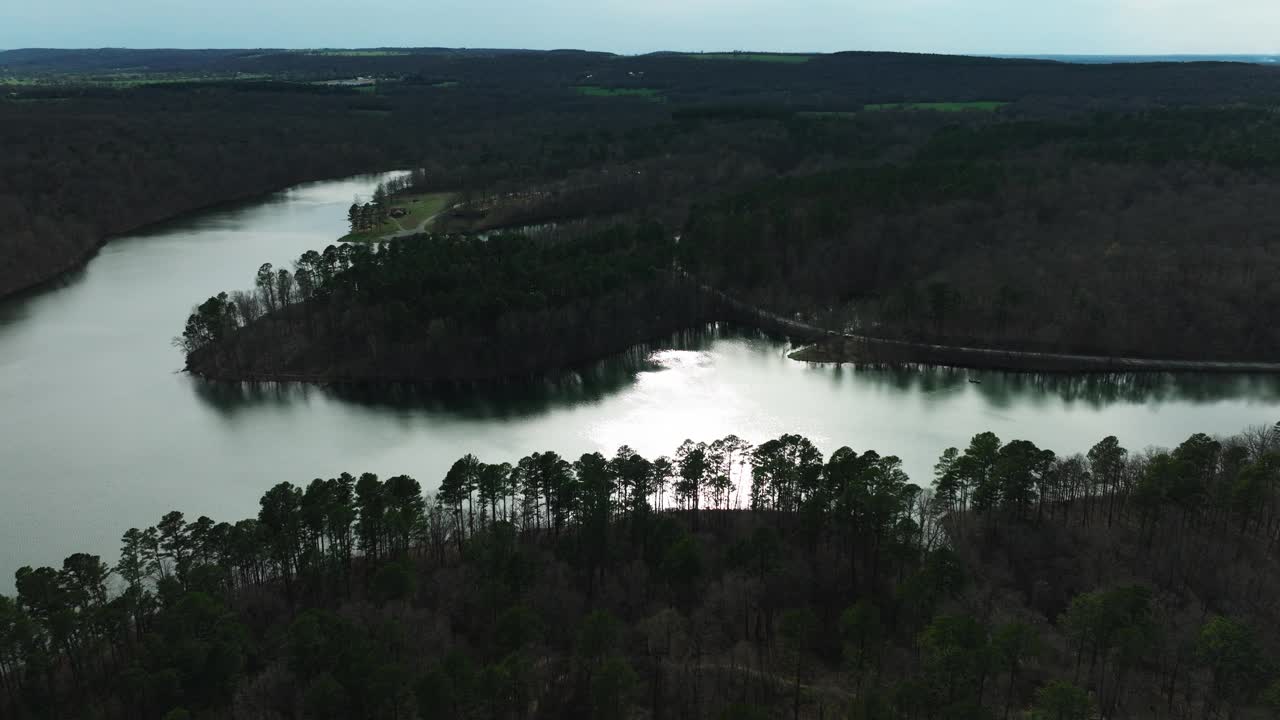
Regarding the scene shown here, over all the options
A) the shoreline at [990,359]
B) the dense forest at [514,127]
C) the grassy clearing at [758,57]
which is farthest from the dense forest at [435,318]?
the grassy clearing at [758,57]

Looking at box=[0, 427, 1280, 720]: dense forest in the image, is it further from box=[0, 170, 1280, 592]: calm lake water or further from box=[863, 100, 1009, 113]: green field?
box=[863, 100, 1009, 113]: green field

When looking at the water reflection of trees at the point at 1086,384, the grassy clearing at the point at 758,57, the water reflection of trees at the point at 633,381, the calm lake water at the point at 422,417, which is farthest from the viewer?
the grassy clearing at the point at 758,57

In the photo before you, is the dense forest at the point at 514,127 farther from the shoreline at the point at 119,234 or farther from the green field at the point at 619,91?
the green field at the point at 619,91

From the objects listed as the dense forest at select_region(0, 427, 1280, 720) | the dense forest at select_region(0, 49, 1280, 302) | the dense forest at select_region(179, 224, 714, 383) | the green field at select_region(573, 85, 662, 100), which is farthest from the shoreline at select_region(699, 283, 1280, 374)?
the green field at select_region(573, 85, 662, 100)

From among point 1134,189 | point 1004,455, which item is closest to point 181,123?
point 1134,189

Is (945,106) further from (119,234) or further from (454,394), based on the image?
(454,394)

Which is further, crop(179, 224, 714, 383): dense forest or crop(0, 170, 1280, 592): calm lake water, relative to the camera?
crop(179, 224, 714, 383): dense forest
